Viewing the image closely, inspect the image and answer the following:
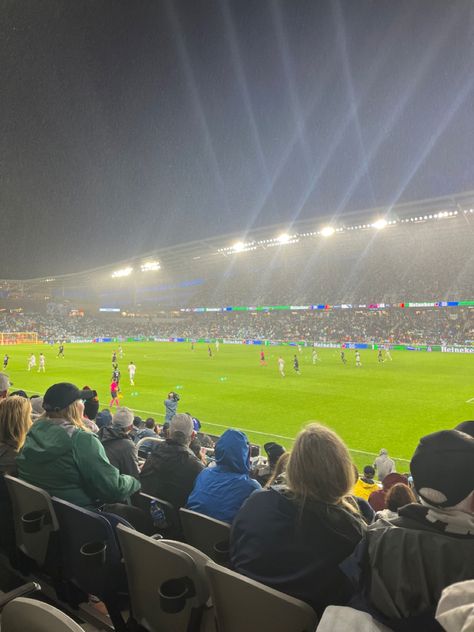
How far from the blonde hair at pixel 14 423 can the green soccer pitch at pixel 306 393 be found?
1022cm

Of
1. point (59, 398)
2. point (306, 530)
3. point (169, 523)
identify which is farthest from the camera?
point (169, 523)

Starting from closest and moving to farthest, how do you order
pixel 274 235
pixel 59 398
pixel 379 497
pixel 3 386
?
pixel 59 398
pixel 379 497
pixel 3 386
pixel 274 235

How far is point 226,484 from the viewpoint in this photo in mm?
3996

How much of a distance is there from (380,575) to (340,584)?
1.70 ft

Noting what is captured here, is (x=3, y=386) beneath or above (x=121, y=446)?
above

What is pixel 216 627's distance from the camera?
288cm

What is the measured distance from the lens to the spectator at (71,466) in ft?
12.9

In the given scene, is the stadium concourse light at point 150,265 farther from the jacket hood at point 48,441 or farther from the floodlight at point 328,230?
the jacket hood at point 48,441

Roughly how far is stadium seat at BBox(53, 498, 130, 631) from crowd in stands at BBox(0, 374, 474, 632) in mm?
357

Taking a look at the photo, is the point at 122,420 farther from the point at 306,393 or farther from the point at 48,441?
the point at 306,393

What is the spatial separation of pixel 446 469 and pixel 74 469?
10.5ft

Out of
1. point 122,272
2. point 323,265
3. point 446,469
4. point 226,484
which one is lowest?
point 226,484

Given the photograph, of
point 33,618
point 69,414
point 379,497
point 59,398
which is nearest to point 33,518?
point 69,414

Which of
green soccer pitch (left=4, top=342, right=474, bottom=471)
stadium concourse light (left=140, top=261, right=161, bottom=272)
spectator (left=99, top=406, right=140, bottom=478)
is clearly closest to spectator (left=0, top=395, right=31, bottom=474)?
spectator (left=99, top=406, right=140, bottom=478)
